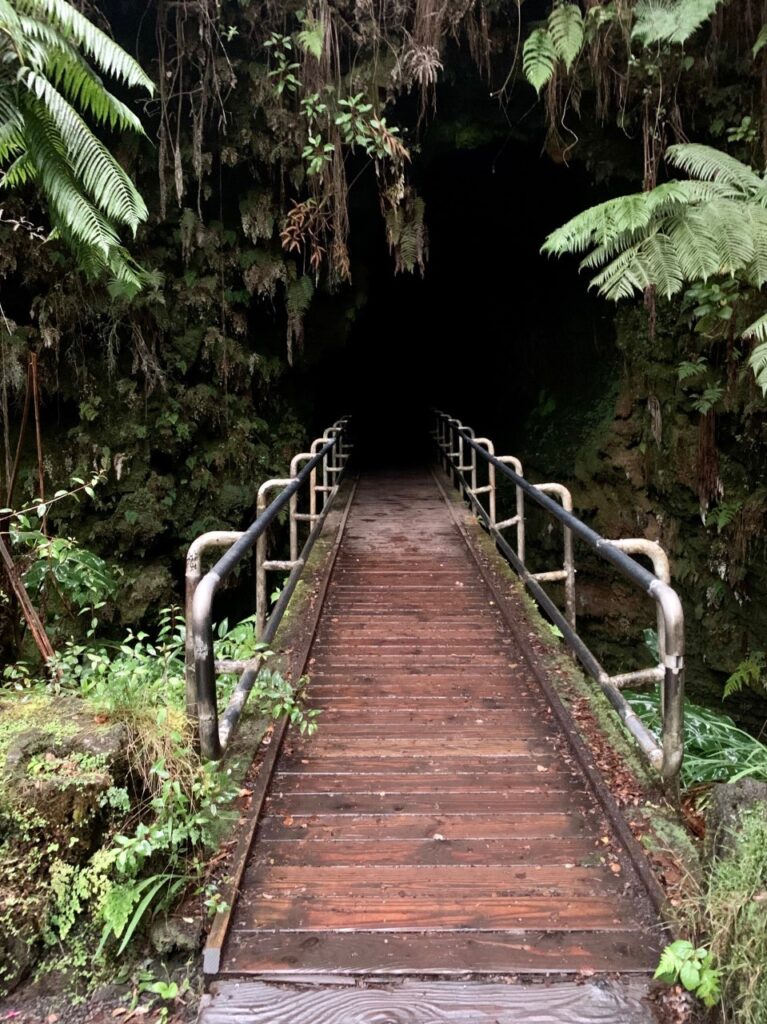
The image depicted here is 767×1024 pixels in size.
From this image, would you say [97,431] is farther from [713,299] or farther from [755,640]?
[755,640]

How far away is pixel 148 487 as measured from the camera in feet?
24.2

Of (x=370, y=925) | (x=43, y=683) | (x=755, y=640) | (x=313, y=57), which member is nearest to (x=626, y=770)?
(x=370, y=925)

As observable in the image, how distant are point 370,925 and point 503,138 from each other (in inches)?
339

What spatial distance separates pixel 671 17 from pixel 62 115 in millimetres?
4654

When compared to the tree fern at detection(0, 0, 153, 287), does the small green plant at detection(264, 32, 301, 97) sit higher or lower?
higher

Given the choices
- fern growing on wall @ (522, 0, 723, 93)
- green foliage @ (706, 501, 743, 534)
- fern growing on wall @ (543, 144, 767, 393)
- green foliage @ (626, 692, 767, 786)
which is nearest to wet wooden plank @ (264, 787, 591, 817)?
green foliage @ (626, 692, 767, 786)

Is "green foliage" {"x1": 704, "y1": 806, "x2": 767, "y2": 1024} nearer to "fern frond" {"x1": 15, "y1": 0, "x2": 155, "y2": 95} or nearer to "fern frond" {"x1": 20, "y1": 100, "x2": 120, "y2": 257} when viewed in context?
"fern frond" {"x1": 20, "y1": 100, "x2": 120, "y2": 257}

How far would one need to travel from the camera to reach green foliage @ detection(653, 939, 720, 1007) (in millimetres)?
1650

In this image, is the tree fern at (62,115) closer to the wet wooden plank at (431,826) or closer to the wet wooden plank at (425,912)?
the wet wooden plank at (431,826)

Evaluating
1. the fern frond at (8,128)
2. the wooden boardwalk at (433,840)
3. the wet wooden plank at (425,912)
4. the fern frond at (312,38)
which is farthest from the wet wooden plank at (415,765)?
the fern frond at (312,38)

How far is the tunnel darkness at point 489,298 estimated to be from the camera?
8828 millimetres

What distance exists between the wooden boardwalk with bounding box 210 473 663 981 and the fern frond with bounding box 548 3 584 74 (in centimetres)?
509

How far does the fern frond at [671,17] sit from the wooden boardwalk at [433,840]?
4.88 meters

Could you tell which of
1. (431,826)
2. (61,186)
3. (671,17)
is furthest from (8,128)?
(671,17)
